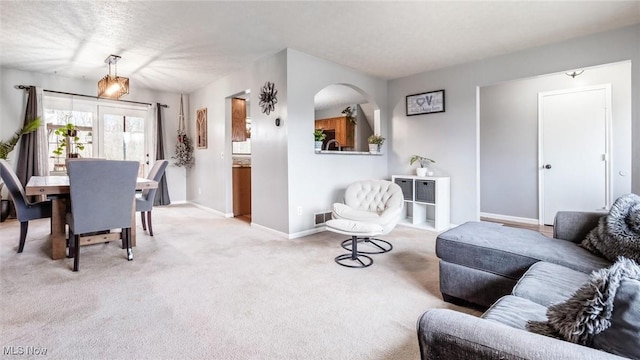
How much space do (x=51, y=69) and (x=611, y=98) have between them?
26.2 ft

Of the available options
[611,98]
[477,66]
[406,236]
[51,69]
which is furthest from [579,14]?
[51,69]

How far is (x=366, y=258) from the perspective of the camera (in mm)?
3061

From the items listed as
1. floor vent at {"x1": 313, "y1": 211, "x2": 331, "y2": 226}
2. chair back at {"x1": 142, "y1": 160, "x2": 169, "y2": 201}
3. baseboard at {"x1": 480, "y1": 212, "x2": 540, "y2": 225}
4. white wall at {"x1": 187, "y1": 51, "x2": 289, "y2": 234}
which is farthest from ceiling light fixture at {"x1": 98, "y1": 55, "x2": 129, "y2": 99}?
baseboard at {"x1": 480, "y1": 212, "x2": 540, "y2": 225}

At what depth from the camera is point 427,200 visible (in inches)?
174

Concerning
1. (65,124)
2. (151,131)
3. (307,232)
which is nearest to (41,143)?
(65,124)

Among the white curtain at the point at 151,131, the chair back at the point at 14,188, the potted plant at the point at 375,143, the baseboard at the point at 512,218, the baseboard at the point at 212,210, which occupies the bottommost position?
the baseboard at the point at 512,218

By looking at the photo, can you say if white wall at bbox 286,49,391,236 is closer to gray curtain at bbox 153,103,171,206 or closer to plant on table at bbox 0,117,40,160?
gray curtain at bbox 153,103,171,206

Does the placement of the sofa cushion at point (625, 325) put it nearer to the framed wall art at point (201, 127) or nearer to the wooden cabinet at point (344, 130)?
the framed wall art at point (201, 127)

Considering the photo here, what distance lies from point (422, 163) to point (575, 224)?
8.82ft

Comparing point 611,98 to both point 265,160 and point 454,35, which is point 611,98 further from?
point 265,160

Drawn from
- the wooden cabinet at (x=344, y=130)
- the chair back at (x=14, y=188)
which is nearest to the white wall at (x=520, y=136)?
the wooden cabinet at (x=344, y=130)

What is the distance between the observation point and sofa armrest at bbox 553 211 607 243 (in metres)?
2.12

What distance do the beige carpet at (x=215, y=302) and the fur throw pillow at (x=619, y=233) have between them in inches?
33.1

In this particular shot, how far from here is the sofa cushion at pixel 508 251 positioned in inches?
70.2
